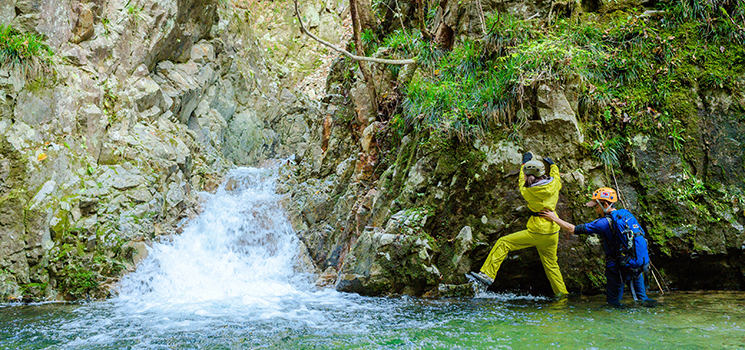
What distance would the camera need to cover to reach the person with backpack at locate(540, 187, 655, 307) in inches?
186

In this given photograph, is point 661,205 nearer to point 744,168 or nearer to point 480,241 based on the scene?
point 744,168

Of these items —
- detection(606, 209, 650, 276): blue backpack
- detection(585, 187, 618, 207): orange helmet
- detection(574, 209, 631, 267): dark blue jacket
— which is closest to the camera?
detection(606, 209, 650, 276): blue backpack

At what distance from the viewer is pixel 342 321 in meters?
4.60

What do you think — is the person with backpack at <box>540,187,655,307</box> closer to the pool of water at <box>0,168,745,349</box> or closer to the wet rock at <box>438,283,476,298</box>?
the pool of water at <box>0,168,745,349</box>

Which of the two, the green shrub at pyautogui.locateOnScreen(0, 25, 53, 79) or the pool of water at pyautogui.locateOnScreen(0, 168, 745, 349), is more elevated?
the green shrub at pyautogui.locateOnScreen(0, 25, 53, 79)

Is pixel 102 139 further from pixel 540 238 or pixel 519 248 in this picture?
pixel 540 238

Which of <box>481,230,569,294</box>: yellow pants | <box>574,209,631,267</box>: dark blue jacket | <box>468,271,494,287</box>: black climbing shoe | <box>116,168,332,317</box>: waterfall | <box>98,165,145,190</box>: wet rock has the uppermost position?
<box>98,165,145,190</box>: wet rock

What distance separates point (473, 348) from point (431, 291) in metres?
2.61

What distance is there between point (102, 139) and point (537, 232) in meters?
9.33

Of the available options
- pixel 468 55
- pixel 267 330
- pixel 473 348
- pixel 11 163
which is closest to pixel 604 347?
pixel 473 348

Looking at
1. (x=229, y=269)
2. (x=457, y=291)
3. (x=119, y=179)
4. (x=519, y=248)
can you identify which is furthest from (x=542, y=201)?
(x=119, y=179)

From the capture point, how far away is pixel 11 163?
291 inches

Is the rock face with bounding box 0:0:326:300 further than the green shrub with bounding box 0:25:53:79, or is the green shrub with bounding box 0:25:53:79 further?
the green shrub with bounding box 0:25:53:79

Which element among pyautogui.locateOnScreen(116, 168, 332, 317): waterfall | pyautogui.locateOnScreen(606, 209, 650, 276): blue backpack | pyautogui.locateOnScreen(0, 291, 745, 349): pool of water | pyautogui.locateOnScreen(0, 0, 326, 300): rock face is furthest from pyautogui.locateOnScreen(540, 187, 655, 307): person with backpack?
pyautogui.locateOnScreen(0, 0, 326, 300): rock face
